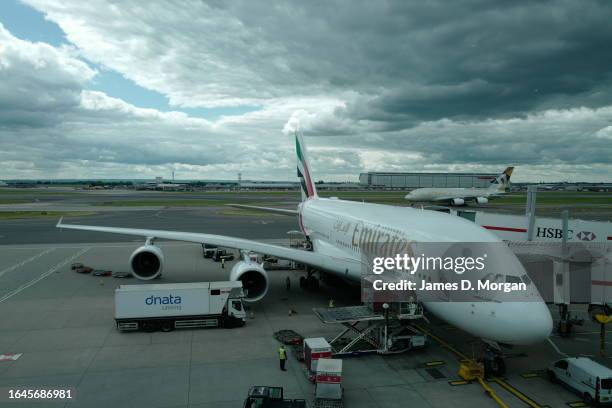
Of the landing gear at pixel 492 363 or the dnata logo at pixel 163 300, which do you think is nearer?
the landing gear at pixel 492 363

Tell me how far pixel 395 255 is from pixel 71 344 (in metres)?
11.7

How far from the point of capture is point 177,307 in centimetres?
1616

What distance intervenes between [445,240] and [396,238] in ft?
7.31

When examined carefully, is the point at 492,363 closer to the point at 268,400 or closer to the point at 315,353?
the point at 315,353

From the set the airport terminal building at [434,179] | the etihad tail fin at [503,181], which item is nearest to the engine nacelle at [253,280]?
the etihad tail fin at [503,181]

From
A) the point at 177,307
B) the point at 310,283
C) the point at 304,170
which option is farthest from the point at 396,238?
the point at 304,170

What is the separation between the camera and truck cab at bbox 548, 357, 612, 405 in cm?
1045

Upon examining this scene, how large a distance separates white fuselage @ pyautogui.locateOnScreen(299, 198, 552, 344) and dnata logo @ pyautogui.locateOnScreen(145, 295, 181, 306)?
673cm

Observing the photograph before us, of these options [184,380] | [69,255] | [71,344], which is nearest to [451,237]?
[184,380]

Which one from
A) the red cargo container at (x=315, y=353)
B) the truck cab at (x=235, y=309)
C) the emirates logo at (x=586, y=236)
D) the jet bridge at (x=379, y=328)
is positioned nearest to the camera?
the red cargo container at (x=315, y=353)

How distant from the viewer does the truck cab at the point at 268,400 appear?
9.62 m

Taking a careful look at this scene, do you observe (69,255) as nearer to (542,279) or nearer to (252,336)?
(252,336)

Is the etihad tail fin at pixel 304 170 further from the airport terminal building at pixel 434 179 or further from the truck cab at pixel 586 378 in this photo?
the airport terminal building at pixel 434 179

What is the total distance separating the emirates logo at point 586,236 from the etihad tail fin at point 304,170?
1758cm
